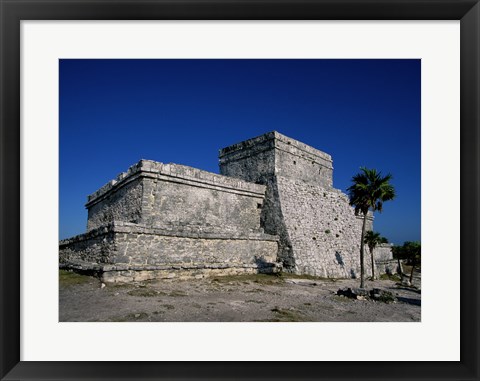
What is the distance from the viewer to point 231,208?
1572cm

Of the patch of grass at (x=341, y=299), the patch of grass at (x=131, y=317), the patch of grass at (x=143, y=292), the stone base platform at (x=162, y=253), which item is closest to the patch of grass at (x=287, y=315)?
the patch of grass at (x=131, y=317)

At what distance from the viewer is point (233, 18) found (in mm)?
4012

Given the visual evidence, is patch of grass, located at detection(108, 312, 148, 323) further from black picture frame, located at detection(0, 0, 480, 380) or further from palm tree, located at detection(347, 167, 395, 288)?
palm tree, located at detection(347, 167, 395, 288)

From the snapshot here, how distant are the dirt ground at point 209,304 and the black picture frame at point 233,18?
1046mm

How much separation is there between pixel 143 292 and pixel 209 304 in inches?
74.7

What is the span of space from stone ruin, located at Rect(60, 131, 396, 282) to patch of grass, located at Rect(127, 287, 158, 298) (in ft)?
3.80

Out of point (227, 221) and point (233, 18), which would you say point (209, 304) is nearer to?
point (233, 18)
